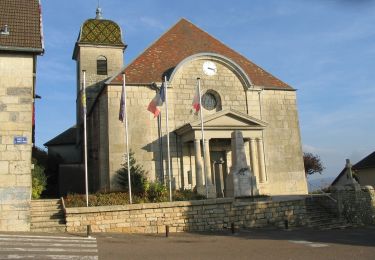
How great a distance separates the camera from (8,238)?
12375 mm

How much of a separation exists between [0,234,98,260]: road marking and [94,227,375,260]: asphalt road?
39 centimetres

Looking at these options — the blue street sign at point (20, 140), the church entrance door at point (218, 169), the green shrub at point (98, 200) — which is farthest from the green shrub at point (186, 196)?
the blue street sign at point (20, 140)

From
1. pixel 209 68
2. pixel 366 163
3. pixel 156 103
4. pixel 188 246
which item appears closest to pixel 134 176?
pixel 156 103

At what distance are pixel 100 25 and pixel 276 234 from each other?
25073 mm

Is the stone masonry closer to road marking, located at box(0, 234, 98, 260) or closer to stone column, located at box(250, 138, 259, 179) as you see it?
road marking, located at box(0, 234, 98, 260)

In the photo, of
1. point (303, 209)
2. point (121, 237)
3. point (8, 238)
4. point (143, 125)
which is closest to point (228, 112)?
point (143, 125)

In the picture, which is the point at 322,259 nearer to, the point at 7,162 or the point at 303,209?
the point at 303,209

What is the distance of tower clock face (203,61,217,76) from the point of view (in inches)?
992

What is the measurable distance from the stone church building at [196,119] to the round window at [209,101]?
6cm

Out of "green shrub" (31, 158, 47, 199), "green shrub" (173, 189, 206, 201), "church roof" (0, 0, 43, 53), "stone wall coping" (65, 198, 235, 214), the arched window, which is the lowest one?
"stone wall coping" (65, 198, 235, 214)

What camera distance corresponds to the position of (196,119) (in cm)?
2414

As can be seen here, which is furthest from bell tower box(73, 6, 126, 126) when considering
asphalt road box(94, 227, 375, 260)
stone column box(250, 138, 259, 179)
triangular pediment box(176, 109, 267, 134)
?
asphalt road box(94, 227, 375, 260)

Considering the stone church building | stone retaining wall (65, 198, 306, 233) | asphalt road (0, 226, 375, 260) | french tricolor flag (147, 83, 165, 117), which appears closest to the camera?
asphalt road (0, 226, 375, 260)

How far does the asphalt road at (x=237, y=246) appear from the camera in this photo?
10.2 metres
